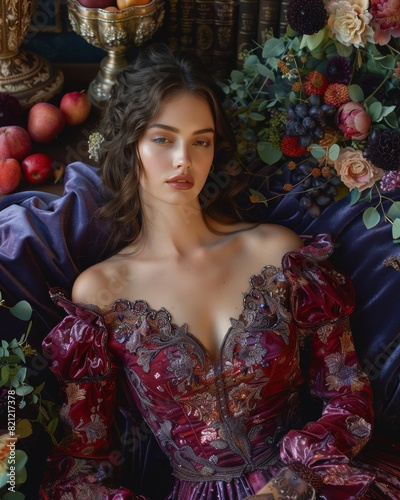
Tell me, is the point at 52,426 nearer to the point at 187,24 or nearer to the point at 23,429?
the point at 23,429

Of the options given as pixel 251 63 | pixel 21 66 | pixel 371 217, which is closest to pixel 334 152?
pixel 371 217

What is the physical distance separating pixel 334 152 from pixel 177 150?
14.3 inches

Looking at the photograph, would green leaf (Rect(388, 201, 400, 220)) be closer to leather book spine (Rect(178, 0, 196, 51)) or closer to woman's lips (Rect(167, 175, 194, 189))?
woman's lips (Rect(167, 175, 194, 189))

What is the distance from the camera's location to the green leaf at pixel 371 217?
1.71 meters

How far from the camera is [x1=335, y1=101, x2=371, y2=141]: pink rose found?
66.1 inches

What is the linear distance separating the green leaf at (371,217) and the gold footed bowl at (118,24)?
2.31 feet

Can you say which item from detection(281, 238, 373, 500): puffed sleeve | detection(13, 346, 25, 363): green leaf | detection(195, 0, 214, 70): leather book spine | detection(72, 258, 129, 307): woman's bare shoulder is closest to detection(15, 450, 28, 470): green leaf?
detection(13, 346, 25, 363): green leaf

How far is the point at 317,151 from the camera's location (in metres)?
1.73

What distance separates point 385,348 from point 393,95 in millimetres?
565

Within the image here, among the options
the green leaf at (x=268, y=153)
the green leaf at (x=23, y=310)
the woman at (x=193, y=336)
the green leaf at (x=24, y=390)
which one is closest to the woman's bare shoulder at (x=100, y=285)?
the woman at (x=193, y=336)

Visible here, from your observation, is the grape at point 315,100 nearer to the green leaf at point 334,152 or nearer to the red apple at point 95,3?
the green leaf at point 334,152

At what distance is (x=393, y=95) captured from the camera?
1.74m

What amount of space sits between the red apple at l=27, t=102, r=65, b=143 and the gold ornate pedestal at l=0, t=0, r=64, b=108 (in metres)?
0.05

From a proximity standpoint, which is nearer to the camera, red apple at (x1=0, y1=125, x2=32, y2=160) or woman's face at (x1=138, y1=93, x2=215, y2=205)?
woman's face at (x1=138, y1=93, x2=215, y2=205)
